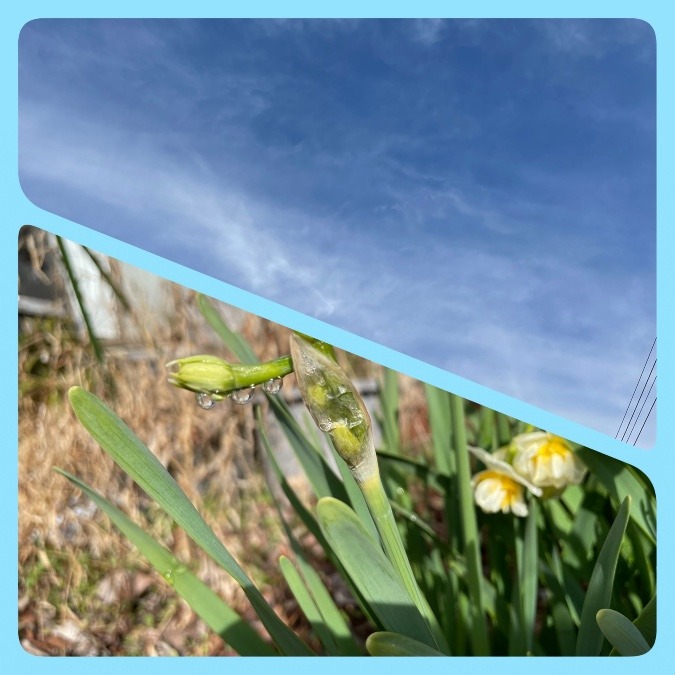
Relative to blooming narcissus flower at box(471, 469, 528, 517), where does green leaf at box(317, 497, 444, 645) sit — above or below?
above

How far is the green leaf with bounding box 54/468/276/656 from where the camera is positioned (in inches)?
22.6

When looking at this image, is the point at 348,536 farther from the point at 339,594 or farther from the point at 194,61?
the point at 339,594

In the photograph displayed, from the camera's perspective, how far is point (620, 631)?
56cm

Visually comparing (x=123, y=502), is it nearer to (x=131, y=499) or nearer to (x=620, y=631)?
(x=131, y=499)

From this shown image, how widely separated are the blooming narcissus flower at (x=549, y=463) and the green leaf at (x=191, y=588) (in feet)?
1.01

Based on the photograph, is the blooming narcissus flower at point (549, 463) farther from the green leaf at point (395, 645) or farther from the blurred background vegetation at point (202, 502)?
the green leaf at point (395, 645)

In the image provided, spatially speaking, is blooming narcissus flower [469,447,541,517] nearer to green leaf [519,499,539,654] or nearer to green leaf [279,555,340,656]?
green leaf [519,499,539,654]

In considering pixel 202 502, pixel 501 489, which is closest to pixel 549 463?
pixel 501 489

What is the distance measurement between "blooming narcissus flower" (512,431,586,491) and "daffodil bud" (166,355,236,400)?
41 cm

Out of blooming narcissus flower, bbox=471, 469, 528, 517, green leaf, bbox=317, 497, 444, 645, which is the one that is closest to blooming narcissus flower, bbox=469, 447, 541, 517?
blooming narcissus flower, bbox=471, 469, 528, 517

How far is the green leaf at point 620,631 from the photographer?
541mm

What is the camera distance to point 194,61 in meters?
0.88

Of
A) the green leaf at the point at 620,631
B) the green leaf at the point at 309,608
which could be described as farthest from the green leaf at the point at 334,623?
the green leaf at the point at 620,631

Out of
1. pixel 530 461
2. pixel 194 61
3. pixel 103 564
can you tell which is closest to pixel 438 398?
pixel 530 461
